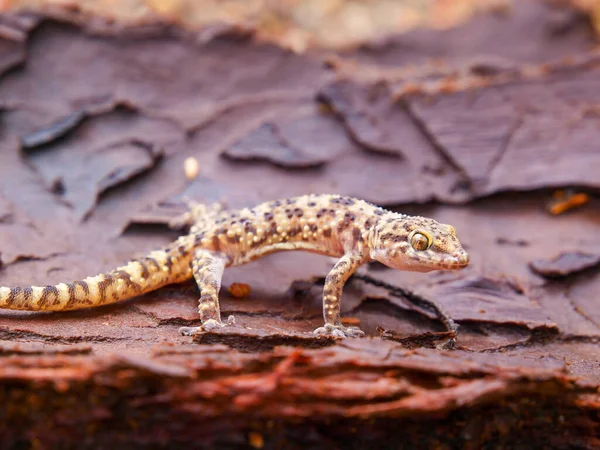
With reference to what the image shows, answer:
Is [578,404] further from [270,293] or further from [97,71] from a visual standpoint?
[97,71]

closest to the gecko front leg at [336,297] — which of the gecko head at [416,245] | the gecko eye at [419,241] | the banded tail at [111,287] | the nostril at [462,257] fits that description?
the gecko head at [416,245]

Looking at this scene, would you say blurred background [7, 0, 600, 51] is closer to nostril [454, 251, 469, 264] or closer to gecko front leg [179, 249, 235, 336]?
gecko front leg [179, 249, 235, 336]

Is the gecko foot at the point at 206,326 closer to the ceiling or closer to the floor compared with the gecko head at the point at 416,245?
closer to the floor

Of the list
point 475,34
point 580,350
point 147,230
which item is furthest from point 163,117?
point 475,34

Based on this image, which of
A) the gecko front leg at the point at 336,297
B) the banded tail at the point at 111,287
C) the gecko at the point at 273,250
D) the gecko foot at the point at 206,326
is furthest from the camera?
the gecko front leg at the point at 336,297

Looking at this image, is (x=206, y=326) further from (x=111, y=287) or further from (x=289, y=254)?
(x=289, y=254)

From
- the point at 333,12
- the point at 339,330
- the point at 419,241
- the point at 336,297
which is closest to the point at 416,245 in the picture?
the point at 419,241

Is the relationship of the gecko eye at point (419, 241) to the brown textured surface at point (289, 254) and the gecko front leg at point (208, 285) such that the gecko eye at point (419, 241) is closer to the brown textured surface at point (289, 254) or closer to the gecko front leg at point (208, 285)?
the brown textured surface at point (289, 254)
